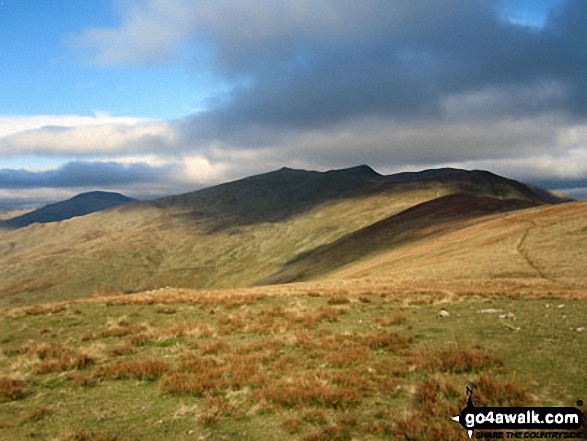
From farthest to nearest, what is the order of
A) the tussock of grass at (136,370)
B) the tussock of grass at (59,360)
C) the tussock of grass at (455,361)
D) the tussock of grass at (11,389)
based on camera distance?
1. the tussock of grass at (59,360)
2. the tussock of grass at (136,370)
3. the tussock of grass at (455,361)
4. the tussock of grass at (11,389)

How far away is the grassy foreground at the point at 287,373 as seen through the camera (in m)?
9.58

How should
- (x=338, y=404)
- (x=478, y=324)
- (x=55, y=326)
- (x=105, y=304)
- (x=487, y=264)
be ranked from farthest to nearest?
(x=487, y=264) < (x=105, y=304) < (x=55, y=326) < (x=478, y=324) < (x=338, y=404)

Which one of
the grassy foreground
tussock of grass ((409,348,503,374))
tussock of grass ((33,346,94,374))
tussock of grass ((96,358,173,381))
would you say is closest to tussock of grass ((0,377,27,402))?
the grassy foreground

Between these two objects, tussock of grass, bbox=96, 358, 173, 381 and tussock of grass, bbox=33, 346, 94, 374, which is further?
tussock of grass, bbox=33, 346, 94, 374

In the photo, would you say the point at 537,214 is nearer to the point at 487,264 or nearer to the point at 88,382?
the point at 487,264

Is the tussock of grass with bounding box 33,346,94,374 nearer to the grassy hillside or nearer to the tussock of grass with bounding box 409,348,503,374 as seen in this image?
the grassy hillside

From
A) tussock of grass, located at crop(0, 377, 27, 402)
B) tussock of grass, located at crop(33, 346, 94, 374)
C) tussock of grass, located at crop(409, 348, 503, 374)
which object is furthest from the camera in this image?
tussock of grass, located at crop(33, 346, 94, 374)

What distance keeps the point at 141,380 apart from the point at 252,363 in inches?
147

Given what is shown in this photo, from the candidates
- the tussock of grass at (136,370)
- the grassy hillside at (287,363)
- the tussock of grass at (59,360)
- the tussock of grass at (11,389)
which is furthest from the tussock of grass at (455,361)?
the tussock of grass at (11,389)

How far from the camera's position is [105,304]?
29.0m

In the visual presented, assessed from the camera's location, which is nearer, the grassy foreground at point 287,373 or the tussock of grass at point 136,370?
the grassy foreground at point 287,373

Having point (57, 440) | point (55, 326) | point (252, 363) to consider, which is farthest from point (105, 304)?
point (57, 440)

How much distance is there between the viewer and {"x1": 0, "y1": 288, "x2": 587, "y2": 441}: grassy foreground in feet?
31.4

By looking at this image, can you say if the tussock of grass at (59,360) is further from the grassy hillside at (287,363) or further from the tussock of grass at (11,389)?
the tussock of grass at (11,389)
